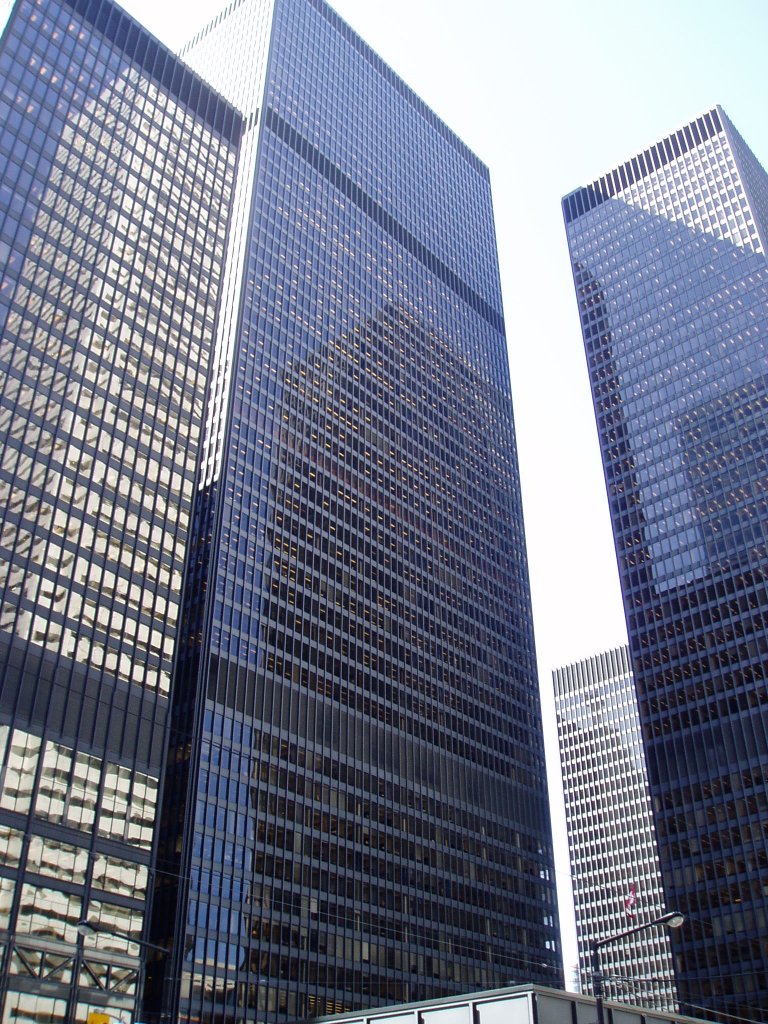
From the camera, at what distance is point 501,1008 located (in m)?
36.2

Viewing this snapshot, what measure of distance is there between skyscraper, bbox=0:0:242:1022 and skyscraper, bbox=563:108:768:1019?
2806 inches

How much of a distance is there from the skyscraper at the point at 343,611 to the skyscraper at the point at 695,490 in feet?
67.6

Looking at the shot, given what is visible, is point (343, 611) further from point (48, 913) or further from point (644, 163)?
point (644, 163)

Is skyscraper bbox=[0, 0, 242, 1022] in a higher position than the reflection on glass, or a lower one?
higher

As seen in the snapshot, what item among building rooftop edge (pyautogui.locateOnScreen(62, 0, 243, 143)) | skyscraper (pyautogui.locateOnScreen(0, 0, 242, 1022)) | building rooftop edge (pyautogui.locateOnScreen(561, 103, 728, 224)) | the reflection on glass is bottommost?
the reflection on glass

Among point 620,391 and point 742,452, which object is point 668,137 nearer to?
point 620,391

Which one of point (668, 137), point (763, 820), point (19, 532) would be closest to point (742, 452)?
point (763, 820)

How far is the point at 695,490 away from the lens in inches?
5812

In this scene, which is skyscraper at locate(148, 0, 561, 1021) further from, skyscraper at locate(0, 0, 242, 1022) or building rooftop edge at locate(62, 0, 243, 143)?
skyscraper at locate(0, 0, 242, 1022)

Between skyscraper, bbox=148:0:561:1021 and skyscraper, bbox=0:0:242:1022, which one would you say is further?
skyscraper, bbox=148:0:561:1021

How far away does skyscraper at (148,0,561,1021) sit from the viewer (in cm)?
10069

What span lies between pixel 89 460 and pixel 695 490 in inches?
3509

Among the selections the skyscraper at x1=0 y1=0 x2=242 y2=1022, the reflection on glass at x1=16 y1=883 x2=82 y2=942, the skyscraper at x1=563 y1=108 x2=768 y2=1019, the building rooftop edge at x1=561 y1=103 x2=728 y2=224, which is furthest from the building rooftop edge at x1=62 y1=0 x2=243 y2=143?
the reflection on glass at x1=16 y1=883 x2=82 y2=942

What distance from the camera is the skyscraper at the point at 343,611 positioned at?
10069 centimetres
